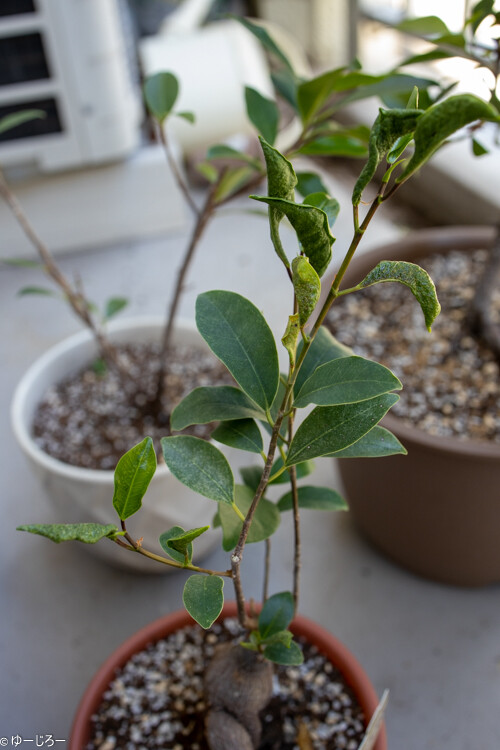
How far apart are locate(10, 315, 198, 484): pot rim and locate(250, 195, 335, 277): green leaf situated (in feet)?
1.78

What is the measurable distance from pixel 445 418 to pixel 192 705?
0.54m

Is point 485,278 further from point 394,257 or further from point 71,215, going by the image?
point 71,215

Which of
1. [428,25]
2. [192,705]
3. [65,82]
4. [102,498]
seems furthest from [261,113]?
[65,82]

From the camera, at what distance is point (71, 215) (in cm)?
186

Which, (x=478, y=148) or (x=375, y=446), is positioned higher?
(x=478, y=148)

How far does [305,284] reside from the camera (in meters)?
0.39

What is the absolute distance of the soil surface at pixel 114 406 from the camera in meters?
1.05

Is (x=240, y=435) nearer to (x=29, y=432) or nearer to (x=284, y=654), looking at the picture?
(x=284, y=654)

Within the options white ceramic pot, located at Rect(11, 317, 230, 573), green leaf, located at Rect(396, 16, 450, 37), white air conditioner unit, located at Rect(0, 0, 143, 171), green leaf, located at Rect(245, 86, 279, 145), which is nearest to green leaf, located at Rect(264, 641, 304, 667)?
white ceramic pot, located at Rect(11, 317, 230, 573)

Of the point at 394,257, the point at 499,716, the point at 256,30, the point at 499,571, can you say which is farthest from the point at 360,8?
the point at 499,716

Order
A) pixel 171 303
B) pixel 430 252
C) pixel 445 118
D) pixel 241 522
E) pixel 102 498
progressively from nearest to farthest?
pixel 445 118
pixel 241 522
pixel 102 498
pixel 171 303
pixel 430 252

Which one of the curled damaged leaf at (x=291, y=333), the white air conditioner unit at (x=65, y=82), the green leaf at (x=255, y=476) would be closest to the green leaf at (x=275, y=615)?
the green leaf at (x=255, y=476)

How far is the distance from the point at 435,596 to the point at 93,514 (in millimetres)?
552

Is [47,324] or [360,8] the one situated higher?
[360,8]
